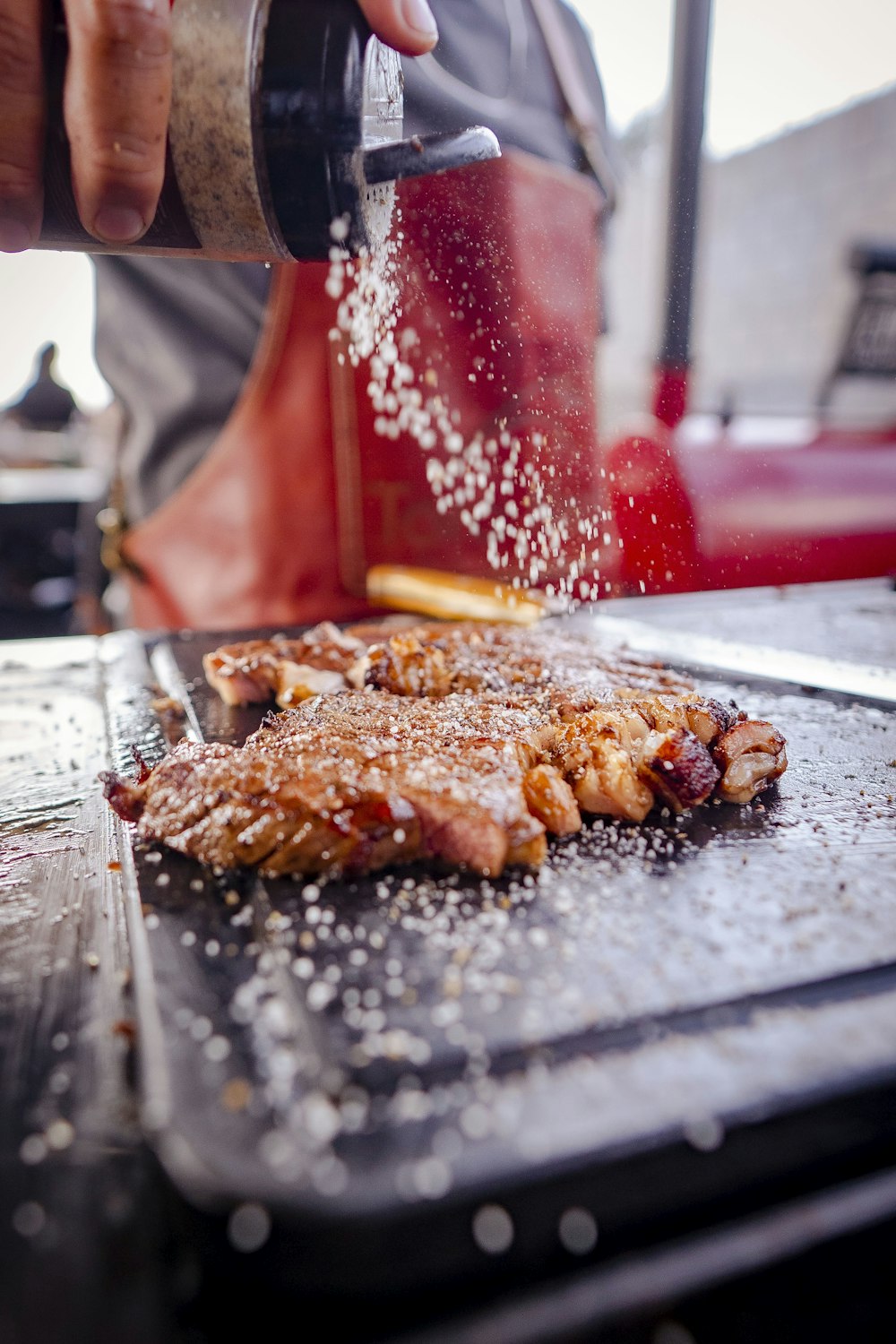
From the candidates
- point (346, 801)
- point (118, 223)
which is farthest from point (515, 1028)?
point (118, 223)

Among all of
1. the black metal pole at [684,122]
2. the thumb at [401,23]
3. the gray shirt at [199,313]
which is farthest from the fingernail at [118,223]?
the black metal pole at [684,122]

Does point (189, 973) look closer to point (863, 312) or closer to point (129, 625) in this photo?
point (129, 625)

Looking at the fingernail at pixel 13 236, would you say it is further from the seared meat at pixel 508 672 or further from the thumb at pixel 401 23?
the seared meat at pixel 508 672

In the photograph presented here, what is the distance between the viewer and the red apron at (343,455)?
206cm

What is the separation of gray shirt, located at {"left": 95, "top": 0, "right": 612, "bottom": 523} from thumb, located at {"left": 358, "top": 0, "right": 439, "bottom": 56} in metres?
1.74

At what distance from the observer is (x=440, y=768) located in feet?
3.26

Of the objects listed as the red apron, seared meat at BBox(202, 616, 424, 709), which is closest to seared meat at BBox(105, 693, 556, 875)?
seared meat at BBox(202, 616, 424, 709)

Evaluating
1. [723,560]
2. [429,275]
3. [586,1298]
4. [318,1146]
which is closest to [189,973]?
[318,1146]

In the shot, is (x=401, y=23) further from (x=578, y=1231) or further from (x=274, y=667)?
(x=578, y=1231)

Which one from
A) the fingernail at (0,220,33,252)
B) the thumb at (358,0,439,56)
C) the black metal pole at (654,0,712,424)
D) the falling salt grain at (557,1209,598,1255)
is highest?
the black metal pole at (654,0,712,424)

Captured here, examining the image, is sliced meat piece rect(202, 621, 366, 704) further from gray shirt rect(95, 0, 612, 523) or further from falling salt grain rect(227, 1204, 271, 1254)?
gray shirt rect(95, 0, 612, 523)

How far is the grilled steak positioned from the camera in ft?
2.95

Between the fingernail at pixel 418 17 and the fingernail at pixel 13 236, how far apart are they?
54 centimetres

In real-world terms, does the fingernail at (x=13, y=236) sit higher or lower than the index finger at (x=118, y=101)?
lower
